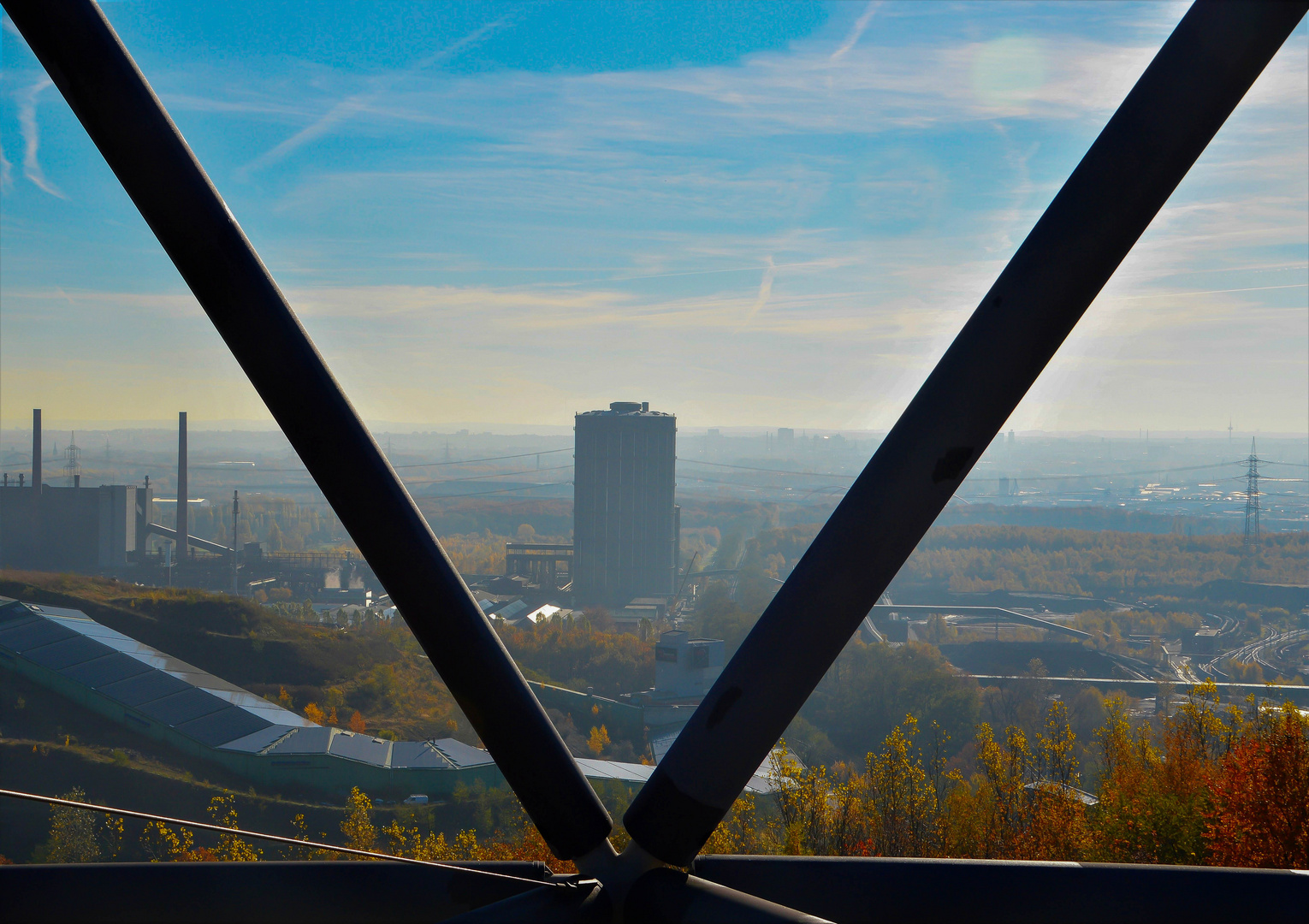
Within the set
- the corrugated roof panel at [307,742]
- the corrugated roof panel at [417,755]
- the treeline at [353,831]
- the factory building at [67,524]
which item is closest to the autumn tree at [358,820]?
the treeline at [353,831]

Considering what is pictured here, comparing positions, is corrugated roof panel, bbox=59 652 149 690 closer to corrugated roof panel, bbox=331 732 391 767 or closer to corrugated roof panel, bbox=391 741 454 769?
corrugated roof panel, bbox=331 732 391 767

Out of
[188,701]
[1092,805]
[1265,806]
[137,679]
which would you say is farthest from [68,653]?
[1265,806]

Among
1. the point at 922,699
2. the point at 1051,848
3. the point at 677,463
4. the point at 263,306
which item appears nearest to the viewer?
the point at 263,306

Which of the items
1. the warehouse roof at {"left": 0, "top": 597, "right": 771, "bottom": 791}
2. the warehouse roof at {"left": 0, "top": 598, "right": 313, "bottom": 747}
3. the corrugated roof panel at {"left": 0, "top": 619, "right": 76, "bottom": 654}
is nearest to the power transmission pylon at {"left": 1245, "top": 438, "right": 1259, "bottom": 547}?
the warehouse roof at {"left": 0, "top": 597, "right": 771, "bottom": 791}

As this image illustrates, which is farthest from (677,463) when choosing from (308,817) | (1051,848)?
(1051,848)

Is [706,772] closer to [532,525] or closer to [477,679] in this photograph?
[477,679]
